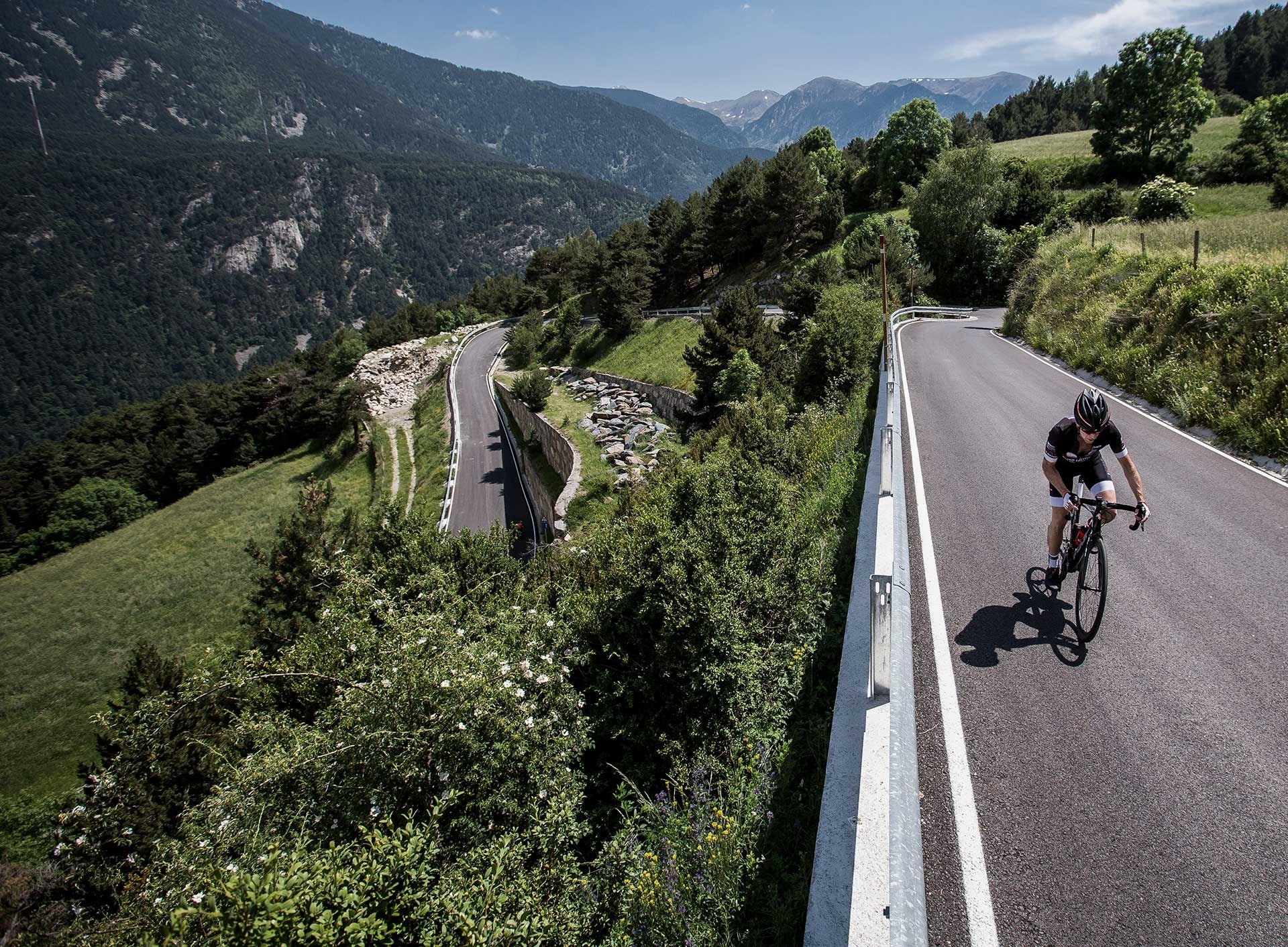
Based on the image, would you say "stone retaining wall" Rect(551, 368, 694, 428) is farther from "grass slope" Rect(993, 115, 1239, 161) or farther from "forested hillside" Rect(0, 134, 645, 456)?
"forested hillside" Rect(0, 134, 645, 456)

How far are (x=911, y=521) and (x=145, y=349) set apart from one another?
20807 centimetres

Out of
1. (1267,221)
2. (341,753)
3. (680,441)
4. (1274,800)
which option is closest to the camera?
(1274,800)

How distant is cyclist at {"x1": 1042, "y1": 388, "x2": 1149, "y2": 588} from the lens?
16.7 ft

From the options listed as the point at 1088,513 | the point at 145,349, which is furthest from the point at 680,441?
the point at 145,349

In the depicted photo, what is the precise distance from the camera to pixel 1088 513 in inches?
208

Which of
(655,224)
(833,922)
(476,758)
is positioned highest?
(655,224)

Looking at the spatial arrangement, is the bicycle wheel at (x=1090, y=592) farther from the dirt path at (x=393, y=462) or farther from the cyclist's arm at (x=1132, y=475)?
the dirt path at (x=393, y=462)

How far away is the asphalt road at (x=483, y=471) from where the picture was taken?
2731cm

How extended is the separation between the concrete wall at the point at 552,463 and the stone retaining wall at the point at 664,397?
585 cm

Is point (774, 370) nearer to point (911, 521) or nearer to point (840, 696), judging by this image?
point (911, 521)

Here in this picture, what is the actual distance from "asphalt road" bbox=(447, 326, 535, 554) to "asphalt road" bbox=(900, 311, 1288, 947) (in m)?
15.1

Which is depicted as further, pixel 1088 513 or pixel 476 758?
pixel 1088 513

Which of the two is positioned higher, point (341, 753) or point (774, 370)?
point (774, 370)

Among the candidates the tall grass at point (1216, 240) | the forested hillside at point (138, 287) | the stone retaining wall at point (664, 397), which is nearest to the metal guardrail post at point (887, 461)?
the tall grass at point (1216, 240)
